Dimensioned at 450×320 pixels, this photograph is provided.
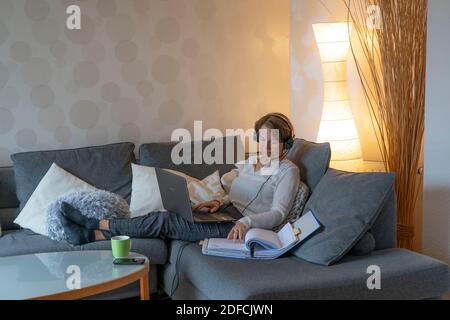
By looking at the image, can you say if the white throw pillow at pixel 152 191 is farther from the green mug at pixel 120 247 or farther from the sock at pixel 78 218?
the green mug at pixel 120 247

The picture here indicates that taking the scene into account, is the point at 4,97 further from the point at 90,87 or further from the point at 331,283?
the point at 331,283

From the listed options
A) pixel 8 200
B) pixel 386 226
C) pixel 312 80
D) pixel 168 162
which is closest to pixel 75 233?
pixel 8 200

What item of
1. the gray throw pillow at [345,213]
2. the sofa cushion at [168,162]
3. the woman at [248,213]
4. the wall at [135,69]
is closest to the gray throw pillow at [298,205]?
the woman at [248,213]

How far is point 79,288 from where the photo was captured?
6.75 ft

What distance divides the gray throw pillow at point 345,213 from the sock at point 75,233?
39.8 inches

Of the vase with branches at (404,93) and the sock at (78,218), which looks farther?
the vase with branches at (404,93)

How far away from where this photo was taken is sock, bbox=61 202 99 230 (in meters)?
2.82

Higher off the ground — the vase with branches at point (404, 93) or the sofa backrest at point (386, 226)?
the vase with branches at point (404, 93)

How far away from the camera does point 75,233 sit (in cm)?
278

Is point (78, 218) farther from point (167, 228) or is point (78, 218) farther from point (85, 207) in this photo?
point (167, 228)

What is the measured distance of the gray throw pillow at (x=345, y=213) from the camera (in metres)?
2.40

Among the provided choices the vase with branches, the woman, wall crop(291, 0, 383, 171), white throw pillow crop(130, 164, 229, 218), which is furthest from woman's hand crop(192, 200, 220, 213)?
wall crop(291, 0, 383, 171)

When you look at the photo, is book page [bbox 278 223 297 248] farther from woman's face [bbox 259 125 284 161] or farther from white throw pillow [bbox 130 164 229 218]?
white throw pillow [bbox 130 164 229 218]
